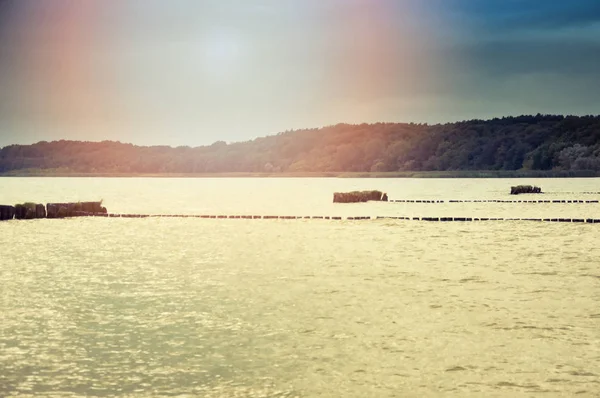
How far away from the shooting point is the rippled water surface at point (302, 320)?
10062 mm

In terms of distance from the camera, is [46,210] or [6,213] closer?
[6,213]

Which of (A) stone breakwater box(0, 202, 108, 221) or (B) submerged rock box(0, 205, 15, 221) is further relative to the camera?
(A) stone breakwater box(0, 202, 108, 221)

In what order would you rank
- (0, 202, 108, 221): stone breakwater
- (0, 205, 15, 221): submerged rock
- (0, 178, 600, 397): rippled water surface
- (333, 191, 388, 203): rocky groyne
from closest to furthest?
1. (0, 178, 600, 397): rippled water surface
2. (0, 205, 15, 221): submerged rock
3. (0, 202, 108, 221): stone breakwater
4. (333, 191, 388, 203): rocky groyne

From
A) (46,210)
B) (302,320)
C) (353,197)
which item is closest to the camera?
(302,320)

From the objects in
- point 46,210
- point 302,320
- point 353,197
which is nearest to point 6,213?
point 46,210

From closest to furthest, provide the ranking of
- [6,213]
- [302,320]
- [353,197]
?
1. [302,320]
2. [6,213]
3. [353,197]

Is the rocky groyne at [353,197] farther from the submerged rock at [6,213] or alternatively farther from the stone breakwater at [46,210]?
the submerged rock at [6,213]

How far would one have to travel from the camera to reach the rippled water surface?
10062 mm

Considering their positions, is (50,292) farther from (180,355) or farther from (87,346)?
(180,355)

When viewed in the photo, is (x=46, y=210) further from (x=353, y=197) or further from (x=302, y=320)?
(x=302, y=320)

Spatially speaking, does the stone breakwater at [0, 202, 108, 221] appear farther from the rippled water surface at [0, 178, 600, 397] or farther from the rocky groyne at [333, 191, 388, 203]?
the rocky groyne at [333, 191, 388, 203]

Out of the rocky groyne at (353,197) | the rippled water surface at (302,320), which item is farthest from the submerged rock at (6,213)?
the rocky groyne at (353,197)

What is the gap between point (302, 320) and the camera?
13828 millimetres

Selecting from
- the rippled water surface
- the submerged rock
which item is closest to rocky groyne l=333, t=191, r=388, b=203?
the submerged rock
